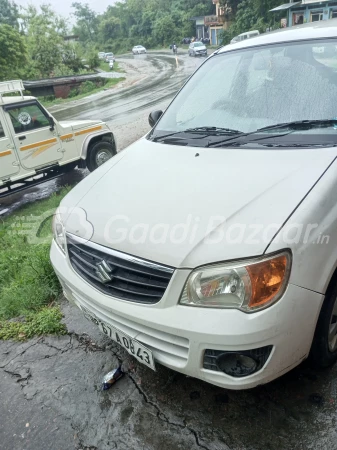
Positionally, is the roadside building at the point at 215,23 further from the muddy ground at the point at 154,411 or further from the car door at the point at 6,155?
the muddy ground at the point at 154,411

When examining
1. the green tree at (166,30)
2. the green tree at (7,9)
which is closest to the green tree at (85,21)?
the green tree at (7,9)

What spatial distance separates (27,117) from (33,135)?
328mm

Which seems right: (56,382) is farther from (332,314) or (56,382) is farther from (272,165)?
(272,165)

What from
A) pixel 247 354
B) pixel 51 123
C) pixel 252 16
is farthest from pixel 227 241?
pixel 252 16

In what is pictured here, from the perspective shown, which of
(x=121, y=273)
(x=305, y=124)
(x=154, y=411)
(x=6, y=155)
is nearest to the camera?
(x=121, y=273)

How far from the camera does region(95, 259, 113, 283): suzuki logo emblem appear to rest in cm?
200

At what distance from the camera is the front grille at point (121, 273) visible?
1.82m

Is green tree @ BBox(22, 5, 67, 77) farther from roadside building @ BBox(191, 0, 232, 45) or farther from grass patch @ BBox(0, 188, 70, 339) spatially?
grass patch @ BBox(0, 188, 70, 339)

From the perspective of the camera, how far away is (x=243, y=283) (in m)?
1.67

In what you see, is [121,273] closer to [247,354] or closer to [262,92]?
[247,354]

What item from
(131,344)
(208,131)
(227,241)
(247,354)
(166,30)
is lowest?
(131,344)

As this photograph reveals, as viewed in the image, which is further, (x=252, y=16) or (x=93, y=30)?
(x=93, y=30)

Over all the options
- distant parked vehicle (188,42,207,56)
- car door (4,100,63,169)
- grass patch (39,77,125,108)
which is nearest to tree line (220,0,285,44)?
distant parked vehicle (188,42,207,56)

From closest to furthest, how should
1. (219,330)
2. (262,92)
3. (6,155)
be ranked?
(219,330) < (262,92) < (6,155)
